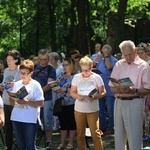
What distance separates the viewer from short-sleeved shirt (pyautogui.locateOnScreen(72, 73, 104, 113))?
8.13 metres

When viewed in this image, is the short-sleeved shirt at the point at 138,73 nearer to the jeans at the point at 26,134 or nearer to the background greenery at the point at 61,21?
the jeans at the point at 26,134

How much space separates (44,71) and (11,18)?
23.5m

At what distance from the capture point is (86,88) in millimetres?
8164

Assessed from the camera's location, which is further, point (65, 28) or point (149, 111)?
point (65, 28)

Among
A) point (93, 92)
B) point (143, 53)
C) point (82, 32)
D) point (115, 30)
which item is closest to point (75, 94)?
point (93, 92)

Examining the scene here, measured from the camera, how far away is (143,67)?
7152 mm

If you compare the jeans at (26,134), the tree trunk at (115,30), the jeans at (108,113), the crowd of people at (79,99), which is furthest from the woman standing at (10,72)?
the tree trunk at (115,30)

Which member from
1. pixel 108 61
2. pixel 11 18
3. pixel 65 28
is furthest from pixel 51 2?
pixel 108 61

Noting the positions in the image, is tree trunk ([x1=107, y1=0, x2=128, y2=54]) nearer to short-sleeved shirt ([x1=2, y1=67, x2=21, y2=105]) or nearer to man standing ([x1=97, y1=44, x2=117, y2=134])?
man standing ([x1=97, y1=44, x2=117, y2=134])

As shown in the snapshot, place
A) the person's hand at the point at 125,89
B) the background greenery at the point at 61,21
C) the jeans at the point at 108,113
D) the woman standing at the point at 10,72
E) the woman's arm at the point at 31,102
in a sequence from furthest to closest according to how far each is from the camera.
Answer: the background greenery at the point at 61,21 < the jeans at the point at 108,113 < the woman standing at the point at 10,72 < the woman's arm at the point at 31,102 < the person's hand at the point at 125,89

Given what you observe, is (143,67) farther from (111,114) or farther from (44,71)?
(111,114)

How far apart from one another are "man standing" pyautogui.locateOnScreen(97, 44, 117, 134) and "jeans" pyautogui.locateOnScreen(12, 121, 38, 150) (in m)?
3.87

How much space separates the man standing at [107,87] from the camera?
10.7 metres

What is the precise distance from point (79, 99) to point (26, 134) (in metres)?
1.37
